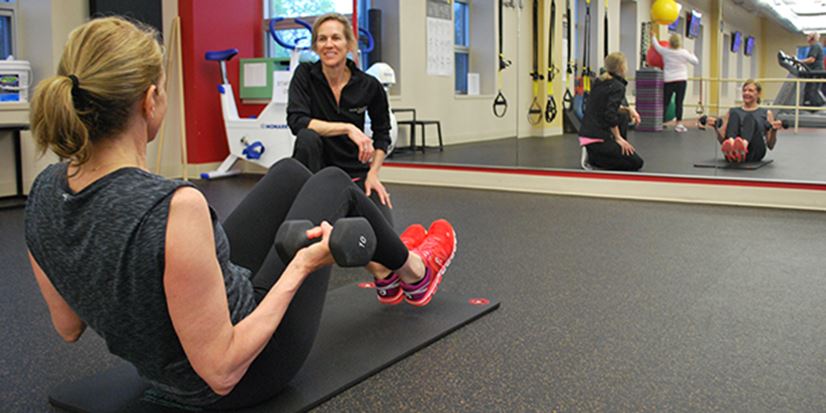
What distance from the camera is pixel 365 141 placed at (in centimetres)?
275

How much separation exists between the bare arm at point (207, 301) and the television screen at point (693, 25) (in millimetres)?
4172

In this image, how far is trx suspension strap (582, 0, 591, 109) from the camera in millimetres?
5438

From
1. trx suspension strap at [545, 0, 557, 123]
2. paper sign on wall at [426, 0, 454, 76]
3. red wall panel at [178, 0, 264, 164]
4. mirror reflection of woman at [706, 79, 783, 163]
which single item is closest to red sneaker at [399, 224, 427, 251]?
mirror reflection of woman at [706, 79, 783, 163]

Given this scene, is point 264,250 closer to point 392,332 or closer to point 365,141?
point 392,332

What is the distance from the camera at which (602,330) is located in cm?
235

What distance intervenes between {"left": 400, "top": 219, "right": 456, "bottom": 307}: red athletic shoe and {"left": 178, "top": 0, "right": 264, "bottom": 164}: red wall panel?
4695mm

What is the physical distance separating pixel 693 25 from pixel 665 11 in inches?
8.7

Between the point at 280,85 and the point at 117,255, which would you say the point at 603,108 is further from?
the point at 117,255

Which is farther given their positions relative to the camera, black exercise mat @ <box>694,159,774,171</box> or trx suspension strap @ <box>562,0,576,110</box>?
trx suspension strap @ <box>562,0,576,110</box>

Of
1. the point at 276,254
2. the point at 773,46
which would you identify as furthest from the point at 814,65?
the point at 276,254

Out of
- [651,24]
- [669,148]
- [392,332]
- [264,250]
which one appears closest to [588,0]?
[651,24]

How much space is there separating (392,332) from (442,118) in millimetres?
4363

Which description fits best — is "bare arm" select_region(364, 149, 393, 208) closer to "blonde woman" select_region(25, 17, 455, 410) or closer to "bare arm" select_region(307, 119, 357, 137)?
"bare arm" select_region(307, 119, 357, 137)

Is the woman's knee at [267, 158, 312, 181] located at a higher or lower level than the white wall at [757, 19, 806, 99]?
lower
